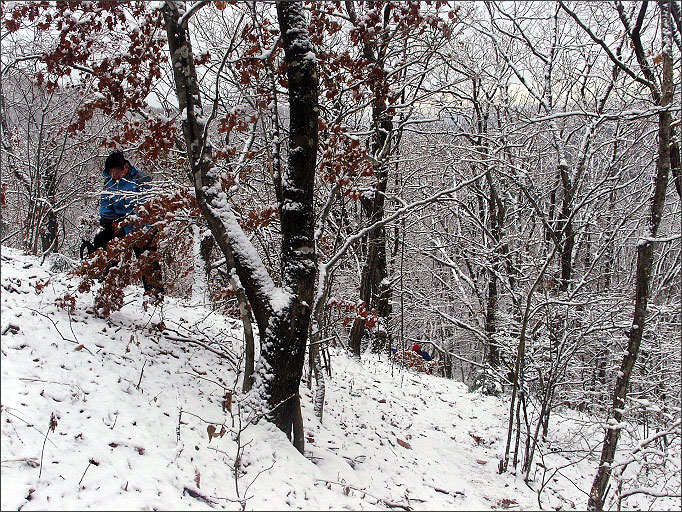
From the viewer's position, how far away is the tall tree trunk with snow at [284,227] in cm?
456

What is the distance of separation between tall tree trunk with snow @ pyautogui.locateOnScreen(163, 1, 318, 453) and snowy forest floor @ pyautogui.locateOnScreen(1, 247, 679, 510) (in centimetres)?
45

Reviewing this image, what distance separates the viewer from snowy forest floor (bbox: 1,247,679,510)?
3.23 meters

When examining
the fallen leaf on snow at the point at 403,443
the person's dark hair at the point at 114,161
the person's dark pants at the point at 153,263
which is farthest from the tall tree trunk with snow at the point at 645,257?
the person's dark hair at the point at 114,161

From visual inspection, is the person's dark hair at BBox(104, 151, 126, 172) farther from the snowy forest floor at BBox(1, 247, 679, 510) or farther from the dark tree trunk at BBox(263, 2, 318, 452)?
the dark tree trunk at BBox(263, 2, 318, 452)

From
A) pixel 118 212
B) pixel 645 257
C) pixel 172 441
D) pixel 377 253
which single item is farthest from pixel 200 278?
pixel 645 257

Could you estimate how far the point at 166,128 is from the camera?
15.8 feet

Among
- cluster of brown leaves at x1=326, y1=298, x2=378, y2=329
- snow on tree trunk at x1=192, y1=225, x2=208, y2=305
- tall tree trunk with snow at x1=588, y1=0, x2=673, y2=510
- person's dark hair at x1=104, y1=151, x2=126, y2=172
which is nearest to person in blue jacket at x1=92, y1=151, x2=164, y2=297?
person's dark hair at x1=104, y1=151, x2=126, y2=172

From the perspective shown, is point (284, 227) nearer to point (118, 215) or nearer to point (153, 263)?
point (153, 263)

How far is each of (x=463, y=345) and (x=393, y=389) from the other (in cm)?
1691

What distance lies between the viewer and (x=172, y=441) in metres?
3.96

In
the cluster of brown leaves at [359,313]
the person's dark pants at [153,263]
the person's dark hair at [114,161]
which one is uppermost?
the person's dark hair at [114,161]

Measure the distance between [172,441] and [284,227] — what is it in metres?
2.25

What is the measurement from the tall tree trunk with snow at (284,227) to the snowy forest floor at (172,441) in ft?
1.48

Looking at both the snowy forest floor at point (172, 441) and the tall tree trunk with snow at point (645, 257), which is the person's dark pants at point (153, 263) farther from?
the tall tree trunk with snow at point (645, 257)
